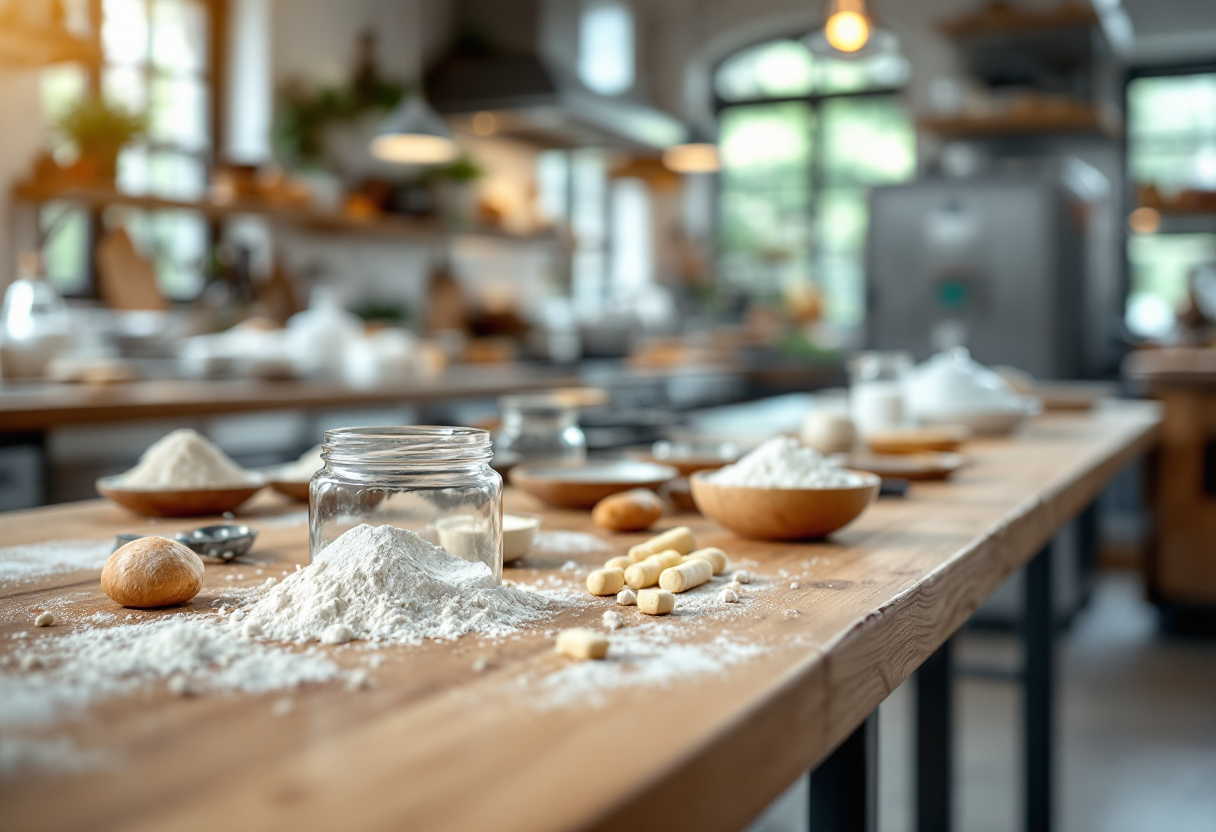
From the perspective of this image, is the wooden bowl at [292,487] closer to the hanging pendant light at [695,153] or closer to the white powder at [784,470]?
the white powder at [784,470]

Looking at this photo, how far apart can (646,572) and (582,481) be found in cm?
44

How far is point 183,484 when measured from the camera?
1301 millimetres

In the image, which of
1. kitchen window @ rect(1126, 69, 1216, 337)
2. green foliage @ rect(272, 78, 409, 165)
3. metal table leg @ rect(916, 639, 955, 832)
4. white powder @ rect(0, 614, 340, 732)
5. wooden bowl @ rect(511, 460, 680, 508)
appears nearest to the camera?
white powder @ rect(0, 614, 340, 732)

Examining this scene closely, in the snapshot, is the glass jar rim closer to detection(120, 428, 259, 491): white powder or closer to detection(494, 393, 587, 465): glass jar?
detection(120, 428, 259, 491): white powder

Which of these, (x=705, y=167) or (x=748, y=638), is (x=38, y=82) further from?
(x=748, y=638)

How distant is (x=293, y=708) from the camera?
0.64 metres

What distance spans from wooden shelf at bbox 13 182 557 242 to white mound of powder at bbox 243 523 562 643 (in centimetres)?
428

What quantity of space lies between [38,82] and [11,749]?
4.86m

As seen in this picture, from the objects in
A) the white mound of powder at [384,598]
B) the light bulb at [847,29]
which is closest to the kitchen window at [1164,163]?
the light bulb at [847,29]

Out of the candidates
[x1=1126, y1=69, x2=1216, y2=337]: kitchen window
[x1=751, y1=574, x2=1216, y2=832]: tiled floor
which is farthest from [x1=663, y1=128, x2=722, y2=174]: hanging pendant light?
[x1=751, y1=574, x2=1216, y2=832]: tiled floor

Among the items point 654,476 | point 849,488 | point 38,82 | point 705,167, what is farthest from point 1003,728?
point 705,167

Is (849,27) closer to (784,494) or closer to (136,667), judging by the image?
(784,494)

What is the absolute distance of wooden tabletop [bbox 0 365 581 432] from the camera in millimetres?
2719

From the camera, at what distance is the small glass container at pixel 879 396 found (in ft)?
7.42
